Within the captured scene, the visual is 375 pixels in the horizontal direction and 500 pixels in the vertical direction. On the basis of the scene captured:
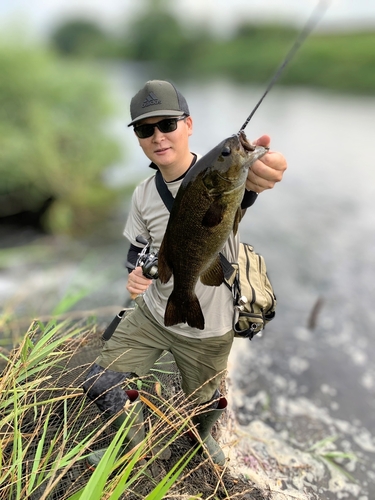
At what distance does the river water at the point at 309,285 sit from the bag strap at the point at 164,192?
2.54m

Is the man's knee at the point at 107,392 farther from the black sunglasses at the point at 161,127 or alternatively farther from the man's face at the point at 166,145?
the black sunglasses at the point at 161,127

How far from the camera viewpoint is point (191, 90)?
2572 centimetres

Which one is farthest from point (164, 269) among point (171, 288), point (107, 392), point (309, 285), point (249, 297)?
point (309, 285)

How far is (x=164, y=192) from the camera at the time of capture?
216 cm

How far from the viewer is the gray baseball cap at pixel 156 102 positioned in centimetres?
199

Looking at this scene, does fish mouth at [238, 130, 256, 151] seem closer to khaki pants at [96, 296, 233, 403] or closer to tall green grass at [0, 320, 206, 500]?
khaki pants at [96, 296, 233, 403]

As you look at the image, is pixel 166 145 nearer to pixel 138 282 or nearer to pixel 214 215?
pixel 214 215

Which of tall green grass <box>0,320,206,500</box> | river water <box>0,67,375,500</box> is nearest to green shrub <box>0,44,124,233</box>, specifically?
river water <box>0,67,375,500</box>

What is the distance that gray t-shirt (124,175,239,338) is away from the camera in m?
2.20

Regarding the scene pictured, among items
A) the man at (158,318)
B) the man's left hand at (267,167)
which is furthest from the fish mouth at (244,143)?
the man at (158,318)

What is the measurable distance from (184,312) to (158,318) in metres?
0.33

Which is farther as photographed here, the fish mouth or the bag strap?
the bag strap

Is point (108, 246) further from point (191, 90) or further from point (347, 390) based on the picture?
point (191, 90)

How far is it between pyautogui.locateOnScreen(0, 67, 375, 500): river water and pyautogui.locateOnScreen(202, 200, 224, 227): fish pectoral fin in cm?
247
